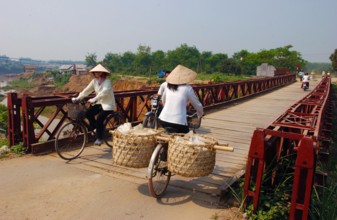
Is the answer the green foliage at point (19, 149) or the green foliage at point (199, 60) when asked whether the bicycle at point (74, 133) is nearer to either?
the green foliage at point (19, 149)

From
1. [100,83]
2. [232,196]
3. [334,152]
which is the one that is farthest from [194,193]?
[334,152]

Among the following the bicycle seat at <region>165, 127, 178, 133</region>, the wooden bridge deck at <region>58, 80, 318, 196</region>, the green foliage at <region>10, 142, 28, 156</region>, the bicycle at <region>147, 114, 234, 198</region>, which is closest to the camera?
the bicycle at <region>147, 114, 234, 198</region>

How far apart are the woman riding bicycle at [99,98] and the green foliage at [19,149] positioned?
3.90ft

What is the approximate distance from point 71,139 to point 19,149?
0.86 metres

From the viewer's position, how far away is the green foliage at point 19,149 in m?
5.30

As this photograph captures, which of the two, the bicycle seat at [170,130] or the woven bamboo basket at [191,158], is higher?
the bicycle seat at [170,130]

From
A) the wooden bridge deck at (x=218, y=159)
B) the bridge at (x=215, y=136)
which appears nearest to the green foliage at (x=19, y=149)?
the bridge at (x=215, y=136)

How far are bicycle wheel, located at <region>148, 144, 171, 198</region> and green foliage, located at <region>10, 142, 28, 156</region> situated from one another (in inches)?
103

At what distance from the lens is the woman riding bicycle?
5.32 meters

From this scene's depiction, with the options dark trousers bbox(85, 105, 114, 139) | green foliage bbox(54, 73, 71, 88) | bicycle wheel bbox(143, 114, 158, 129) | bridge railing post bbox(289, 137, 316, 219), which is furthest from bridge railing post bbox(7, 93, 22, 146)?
green foliage bbox(54, 73, 71, 88)

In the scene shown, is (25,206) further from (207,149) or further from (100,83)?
(100,83)

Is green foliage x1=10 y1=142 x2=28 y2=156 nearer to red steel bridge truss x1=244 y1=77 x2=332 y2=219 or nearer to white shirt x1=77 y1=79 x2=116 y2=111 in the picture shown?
white shirt x1=77 y1=79 x2=116 y2=111

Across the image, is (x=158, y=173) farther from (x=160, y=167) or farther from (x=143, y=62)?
(x=143, y=62)

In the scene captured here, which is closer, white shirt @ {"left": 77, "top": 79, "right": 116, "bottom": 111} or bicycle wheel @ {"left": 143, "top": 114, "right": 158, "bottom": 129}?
white shirt @ {"left": 77, "top": 79, "right": 116, "bottom": 111}
